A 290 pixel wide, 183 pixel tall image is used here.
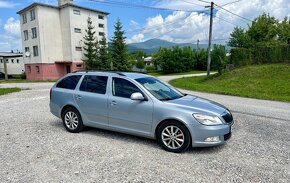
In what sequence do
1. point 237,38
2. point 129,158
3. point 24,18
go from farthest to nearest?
1. point 237,38
2. point 24,18
3. point 129,158

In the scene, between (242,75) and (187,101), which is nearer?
(187,101)

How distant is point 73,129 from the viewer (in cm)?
570

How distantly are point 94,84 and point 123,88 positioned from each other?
34.6 inches

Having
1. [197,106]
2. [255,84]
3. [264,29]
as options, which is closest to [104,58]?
[255,84]

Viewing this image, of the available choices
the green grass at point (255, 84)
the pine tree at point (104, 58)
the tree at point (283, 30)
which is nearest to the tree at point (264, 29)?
the tree at point (283, 30)

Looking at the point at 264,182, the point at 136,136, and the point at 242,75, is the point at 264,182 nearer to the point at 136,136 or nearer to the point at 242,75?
the point at 136,136

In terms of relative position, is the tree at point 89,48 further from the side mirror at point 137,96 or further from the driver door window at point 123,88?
the side mirror at point 137,96

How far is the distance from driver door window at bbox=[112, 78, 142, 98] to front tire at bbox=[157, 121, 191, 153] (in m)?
1.06

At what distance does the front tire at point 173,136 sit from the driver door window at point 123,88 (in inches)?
41.6

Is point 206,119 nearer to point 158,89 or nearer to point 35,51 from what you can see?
point 158,89

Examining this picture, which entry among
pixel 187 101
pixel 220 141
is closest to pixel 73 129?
pixel 187 101

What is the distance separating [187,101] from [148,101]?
870 millimetres

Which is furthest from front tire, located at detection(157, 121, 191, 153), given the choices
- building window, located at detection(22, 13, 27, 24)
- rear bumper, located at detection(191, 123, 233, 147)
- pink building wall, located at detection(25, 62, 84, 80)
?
building window, located at detection(22, 13, 27, 24)

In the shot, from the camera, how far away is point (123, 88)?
16.6ft
